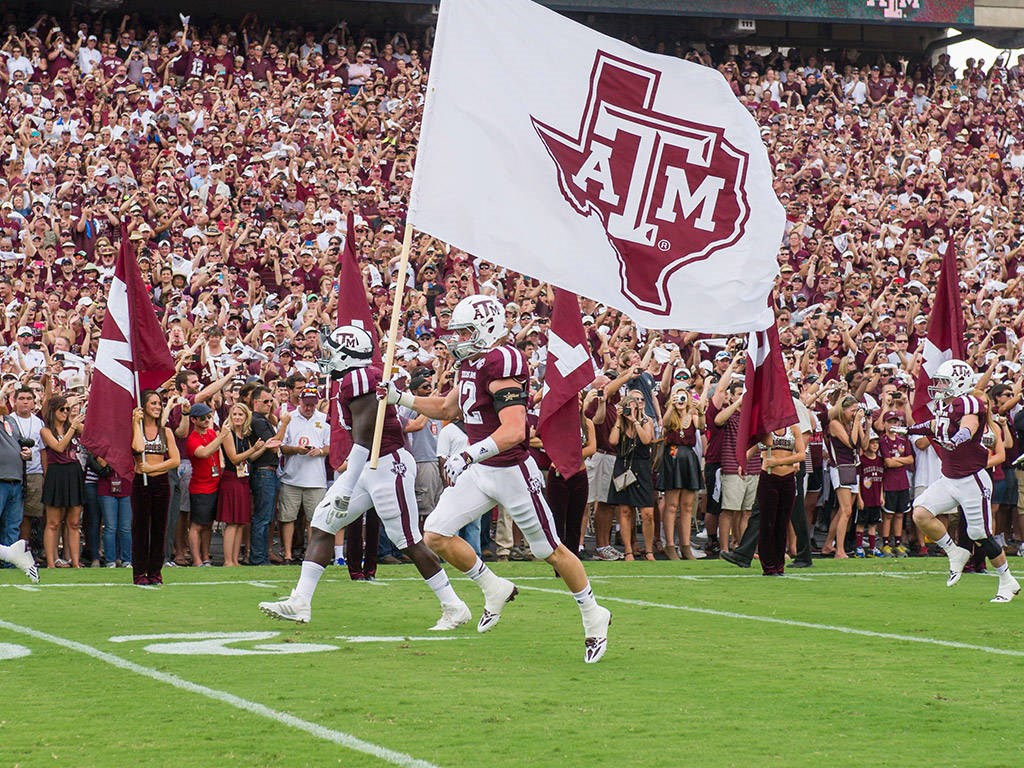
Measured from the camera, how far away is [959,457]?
12461mm

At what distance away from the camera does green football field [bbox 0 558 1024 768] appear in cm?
573

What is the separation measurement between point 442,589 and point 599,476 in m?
6.73

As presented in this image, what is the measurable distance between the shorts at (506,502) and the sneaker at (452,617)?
2.70ft

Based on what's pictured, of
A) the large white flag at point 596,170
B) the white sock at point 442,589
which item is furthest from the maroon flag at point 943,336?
the white sock at point 442,589

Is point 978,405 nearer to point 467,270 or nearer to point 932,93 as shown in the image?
point 467,270

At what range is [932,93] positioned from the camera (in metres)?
31.9

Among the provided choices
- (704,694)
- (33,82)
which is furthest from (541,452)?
(33,82)

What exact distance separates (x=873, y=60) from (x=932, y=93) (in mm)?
3574

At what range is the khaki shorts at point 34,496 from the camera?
14266mm

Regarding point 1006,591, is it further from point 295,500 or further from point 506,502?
point 295,500

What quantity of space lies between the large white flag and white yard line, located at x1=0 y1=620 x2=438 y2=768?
115 inches

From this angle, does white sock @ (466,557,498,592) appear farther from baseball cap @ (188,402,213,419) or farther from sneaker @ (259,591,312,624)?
baseball cap @ (188,402,213,419)

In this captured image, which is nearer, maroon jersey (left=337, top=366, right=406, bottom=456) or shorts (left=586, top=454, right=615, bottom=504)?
maroon jersey (left=337, top=366, right=406, bottom=456)

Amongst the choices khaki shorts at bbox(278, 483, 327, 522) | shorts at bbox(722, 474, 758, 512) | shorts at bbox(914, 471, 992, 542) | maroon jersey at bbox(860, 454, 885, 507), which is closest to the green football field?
shorts at bbox(914, 471, 992, 542)
